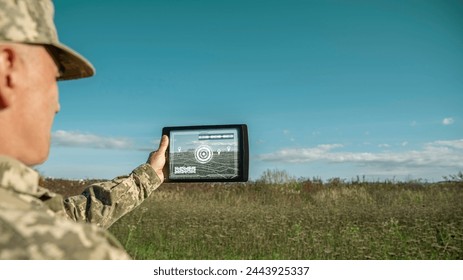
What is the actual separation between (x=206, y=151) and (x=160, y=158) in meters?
0.19

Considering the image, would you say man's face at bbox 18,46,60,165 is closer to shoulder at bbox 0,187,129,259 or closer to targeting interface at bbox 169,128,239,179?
shoulder at bbox 0,187,129,259

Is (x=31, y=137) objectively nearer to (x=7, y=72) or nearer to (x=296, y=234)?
(x=7, y=72)

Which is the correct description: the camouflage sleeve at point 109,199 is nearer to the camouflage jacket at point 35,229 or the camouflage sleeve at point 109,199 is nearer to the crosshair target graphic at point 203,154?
the crosshair target graphic at point 203,154

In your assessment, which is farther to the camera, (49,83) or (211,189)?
(211,189)

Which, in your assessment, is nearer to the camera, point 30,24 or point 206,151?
point 30,24

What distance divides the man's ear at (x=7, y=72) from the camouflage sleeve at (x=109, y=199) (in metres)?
1.00

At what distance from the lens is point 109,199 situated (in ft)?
6.53

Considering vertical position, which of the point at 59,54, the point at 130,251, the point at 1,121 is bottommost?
the point at 130,251

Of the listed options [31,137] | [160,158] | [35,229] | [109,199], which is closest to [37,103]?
[31,137]

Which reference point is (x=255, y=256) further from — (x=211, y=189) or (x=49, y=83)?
(x=211, y=189)

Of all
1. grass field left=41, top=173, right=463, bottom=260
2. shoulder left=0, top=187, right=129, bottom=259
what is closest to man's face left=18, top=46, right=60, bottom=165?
shoulder left=0, top=187, right=129, bottom=259
